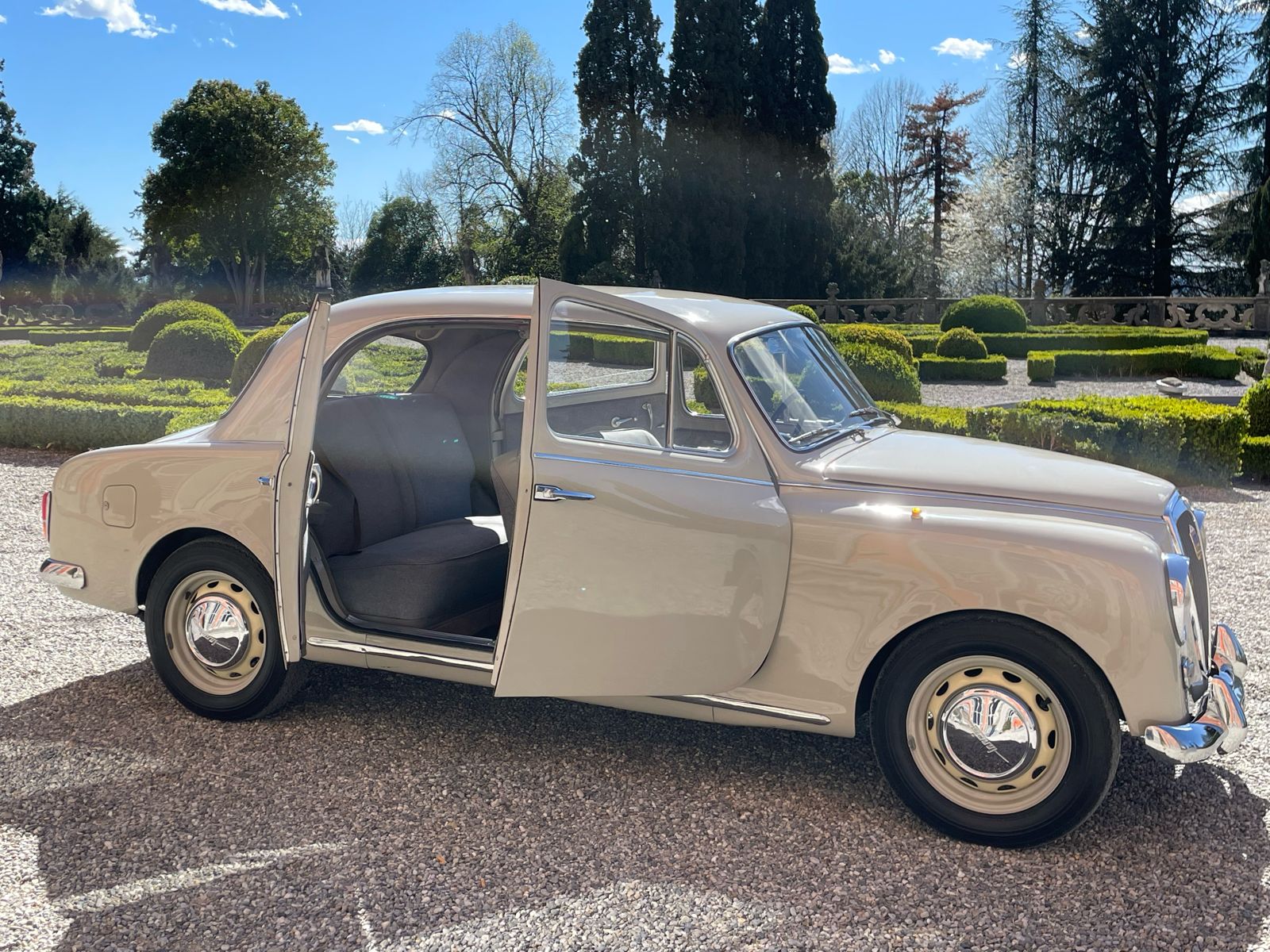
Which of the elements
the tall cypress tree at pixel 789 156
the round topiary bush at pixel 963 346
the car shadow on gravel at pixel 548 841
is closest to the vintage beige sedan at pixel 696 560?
the car shadow on gravel at pixel 548 841

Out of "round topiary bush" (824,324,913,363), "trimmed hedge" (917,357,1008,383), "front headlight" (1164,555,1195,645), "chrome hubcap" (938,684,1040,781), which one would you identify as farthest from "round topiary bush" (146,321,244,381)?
"front headlight" (1164,555,1195,645)

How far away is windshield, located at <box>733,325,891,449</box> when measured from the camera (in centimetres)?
405

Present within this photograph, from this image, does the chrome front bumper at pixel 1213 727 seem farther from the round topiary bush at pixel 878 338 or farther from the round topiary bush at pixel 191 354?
the round topiary bush at pixel 191 354

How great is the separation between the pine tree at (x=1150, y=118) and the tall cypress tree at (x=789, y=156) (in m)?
12.8

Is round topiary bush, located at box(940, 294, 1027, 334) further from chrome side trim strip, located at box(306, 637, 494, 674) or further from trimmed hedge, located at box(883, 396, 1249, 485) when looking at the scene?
chrome side trim strip, located at box(306, 637, 494, 674)

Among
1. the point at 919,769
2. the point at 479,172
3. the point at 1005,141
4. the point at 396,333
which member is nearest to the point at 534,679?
the point at 919,769

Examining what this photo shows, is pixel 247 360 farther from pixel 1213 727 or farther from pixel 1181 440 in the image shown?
pixel 1213 727

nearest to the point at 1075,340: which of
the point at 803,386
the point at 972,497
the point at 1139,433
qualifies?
the point at 1139,433

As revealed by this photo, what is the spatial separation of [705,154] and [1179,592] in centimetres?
3798

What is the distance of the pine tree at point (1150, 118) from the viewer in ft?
147

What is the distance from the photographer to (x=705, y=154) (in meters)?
39.5

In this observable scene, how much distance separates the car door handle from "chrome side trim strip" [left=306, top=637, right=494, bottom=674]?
0.72 m

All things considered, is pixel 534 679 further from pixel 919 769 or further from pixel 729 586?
pixel 919 769

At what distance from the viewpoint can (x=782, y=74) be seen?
41.2 m
